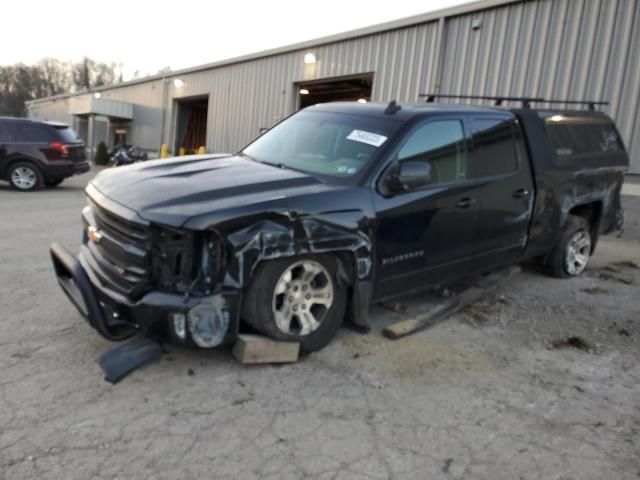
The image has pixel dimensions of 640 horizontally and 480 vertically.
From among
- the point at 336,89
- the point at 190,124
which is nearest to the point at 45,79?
the point at 190,124

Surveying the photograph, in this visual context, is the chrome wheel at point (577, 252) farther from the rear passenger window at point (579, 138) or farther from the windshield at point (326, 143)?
the windshield at point (326, 143)

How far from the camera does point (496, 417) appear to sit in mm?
3127

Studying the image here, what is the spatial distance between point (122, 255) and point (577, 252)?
5286mm

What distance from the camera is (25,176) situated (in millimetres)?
12852

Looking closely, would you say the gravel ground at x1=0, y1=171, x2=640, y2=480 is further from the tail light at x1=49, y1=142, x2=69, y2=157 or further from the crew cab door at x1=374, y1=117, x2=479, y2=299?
the tail light at x1=49, y1=142, x2=69, y2=157

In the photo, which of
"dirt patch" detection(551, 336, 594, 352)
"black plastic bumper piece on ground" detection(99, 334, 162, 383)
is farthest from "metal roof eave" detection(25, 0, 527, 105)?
"black plastic bumper piece on ground" detection(99, 334, 162, 383)

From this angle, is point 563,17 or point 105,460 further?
point 563,17

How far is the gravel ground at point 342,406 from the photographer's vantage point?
2.59 m

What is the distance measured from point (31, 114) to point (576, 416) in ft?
211

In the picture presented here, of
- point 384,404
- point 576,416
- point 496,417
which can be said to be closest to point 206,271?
point 384,404

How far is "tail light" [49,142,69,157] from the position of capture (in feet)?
41.7

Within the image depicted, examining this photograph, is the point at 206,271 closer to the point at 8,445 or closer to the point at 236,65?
the point at 8,445

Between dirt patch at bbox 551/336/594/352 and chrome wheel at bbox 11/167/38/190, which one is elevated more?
chrome wheel at bbox 11/167/38/190

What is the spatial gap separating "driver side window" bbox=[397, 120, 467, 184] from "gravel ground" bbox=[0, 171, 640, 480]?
1329 mm
